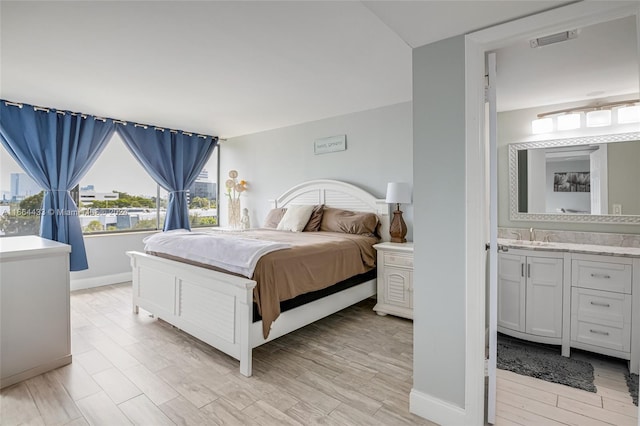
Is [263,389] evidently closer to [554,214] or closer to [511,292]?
[511,292]

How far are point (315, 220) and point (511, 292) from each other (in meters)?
2.31

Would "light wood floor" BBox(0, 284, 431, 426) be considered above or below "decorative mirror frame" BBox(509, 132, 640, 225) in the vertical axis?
below

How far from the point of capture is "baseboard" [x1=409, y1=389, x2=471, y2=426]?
1660 mm

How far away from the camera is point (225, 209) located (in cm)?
615

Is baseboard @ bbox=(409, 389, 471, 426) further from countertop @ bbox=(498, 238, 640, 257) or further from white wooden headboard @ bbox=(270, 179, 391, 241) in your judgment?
white wooden headboard @ bbox=(270, 179, 391, 241)

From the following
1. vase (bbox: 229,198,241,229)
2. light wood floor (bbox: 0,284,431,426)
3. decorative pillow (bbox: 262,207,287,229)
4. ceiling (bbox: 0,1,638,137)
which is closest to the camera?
light wood floor (bbox: 0,284,431,426)

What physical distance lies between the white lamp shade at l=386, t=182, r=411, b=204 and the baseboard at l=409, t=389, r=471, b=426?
2.18 metres

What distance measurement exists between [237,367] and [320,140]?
324cm

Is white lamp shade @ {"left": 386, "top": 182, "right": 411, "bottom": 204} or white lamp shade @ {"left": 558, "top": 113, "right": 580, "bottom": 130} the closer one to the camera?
white lamp shade @ {"left": 558, "top": 113, "right": 580, "bottom": 130}

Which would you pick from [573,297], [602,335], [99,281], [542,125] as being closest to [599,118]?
[542,125]

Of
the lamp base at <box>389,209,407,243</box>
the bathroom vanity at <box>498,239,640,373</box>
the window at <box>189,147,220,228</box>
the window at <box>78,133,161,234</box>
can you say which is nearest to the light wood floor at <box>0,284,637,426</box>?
the bathroom vanity at <box>498,239,640,373</box>

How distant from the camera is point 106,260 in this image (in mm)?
4551

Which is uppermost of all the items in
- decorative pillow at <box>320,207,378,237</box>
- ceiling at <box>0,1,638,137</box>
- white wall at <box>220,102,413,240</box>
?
ceiling at <box>0,1,638,137</box>

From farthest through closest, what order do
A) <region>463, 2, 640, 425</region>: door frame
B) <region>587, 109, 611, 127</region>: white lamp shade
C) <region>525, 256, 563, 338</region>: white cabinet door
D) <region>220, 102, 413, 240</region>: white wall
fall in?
1. <region>220, 102, 413, 240</region>: white wall
2. <region>587, 109, 611, 127</region>: white lamp shade
3. <region>525, 256, 563, 338</region>: white cabinet door
4. <region>463, 2, 640, 425</region>: door frame
